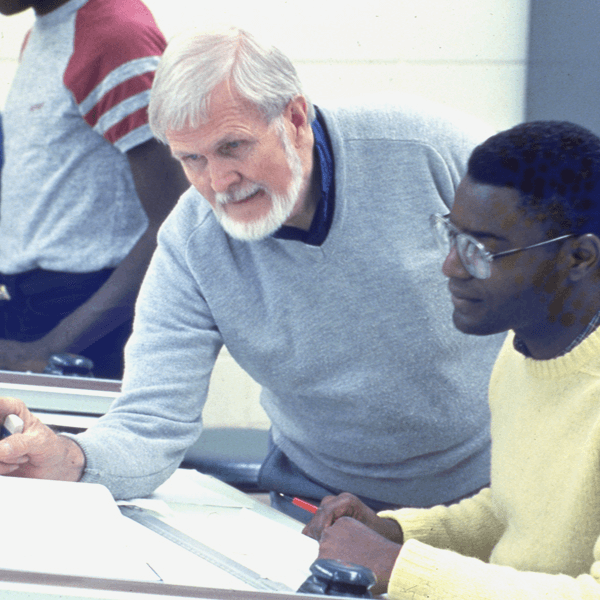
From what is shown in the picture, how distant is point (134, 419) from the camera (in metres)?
1.28

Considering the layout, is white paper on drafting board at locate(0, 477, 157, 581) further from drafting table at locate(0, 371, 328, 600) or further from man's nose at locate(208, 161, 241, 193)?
man's nose at locate(208, 161, 241, 193)

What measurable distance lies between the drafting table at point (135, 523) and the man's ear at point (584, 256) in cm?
42

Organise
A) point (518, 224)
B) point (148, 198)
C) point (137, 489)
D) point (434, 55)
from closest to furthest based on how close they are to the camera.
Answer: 1. point (518, 224)
2. point (137, 489)
3. point (148, 198)
4. point (434, 55)

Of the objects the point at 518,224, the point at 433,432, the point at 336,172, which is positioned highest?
the point at 518,224

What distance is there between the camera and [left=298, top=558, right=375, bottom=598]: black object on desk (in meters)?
0.74

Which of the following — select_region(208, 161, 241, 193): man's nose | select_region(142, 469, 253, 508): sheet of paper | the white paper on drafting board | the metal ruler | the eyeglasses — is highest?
the eyeglasses

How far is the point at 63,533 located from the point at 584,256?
573 millimetres

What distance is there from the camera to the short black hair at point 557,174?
0.86 meters

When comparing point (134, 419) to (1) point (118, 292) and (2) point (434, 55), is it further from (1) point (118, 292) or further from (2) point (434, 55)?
(2) point (434, 55)

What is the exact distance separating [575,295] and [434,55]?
197cm

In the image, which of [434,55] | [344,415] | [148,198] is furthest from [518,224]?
[434,55]

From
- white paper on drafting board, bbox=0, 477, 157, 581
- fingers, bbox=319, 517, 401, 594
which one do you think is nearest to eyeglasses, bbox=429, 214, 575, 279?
fingers, bbox=319, 517, 401, 594

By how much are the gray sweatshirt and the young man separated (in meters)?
0.31

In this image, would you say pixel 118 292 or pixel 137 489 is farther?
pixel 118 292
